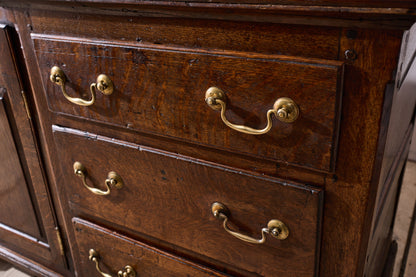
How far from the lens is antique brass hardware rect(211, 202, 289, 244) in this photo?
22.2 inches

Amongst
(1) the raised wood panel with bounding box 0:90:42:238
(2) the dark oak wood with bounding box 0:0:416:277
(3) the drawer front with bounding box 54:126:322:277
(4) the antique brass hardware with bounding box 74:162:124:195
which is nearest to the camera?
(2) the dark oak wood with bounding box 0:0:416:277

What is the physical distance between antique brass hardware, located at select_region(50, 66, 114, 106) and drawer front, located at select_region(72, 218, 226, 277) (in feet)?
0.89

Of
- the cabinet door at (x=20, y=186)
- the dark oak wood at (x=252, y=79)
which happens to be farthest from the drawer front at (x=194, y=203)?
the cabinet door at (x=20, y=186)

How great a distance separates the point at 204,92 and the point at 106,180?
27cm

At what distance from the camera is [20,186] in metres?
0.94

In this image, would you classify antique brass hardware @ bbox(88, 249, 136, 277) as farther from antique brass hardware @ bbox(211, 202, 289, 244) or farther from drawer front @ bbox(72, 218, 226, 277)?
antique brass hardware @ bbox(211, 202, 289, 244)

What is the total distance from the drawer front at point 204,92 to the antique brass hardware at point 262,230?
99mm

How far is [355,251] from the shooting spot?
0.54 m

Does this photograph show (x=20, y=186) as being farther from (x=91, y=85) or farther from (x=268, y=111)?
(x=268, y=111)

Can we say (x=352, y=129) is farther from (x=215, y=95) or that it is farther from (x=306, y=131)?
(x=215, y=95)

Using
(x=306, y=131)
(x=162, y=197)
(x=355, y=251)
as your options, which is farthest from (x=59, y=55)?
(x=355, y=251)

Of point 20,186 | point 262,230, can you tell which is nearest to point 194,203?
point 262,230

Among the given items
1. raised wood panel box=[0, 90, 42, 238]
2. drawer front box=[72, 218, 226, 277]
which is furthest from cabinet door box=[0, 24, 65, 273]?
drawer front box=[72, 218, 226, 277]

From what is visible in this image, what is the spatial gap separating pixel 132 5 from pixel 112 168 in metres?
0.29
